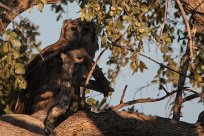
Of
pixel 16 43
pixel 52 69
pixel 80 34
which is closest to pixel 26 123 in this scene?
pixel 16 43

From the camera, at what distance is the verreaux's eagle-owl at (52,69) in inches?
320

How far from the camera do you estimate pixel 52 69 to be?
8352 millimetres

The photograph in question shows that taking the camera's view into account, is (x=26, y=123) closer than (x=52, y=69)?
Yes

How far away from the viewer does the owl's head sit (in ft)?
27.8

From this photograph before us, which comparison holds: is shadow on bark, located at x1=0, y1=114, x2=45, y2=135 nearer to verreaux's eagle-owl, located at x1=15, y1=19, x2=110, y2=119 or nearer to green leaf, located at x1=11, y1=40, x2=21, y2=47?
green leaf, located at x1=11, y1=40, x2=21, y2=47

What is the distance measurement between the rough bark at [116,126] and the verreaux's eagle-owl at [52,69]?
1798mm

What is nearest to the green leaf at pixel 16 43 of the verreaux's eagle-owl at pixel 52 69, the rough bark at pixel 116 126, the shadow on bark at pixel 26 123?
the shadow on bark at pixel 26 123

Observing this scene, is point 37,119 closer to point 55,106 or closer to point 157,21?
point 55,106

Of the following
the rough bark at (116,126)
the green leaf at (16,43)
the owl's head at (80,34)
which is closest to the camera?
the green leaf at (16,43)

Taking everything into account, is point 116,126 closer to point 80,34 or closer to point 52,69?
point 52,69

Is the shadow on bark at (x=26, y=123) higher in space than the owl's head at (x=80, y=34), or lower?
lower

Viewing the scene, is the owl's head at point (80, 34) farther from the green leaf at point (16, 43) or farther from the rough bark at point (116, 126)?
the green leaf at point (16, 43)

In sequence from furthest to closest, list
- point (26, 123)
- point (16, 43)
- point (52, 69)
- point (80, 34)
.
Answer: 1. point (80, 34)
2. point (52, 69)
3. point (26, 123)
4. point (16, 43)

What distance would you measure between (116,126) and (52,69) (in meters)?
2.54
